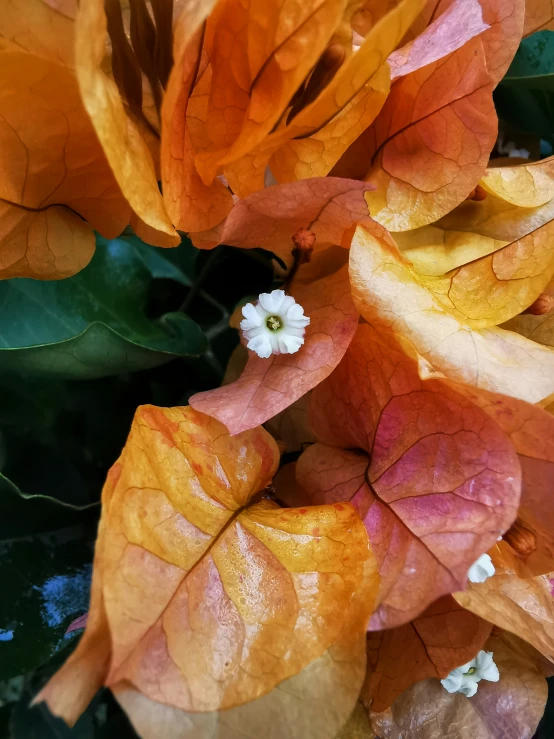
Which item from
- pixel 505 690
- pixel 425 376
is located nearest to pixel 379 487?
pixel 425 376

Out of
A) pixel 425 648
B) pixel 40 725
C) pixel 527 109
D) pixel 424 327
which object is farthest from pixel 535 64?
pixel 40 725

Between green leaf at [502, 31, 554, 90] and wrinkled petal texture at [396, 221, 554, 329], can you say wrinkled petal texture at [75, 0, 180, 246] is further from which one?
green leaf at [502, 31, 554, 90]

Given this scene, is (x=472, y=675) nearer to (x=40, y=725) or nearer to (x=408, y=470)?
(x=408, y=470)

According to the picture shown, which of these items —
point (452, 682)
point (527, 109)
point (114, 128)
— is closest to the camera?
point (114, 128)

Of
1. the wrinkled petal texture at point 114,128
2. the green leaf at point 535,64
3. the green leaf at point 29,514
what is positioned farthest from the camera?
the green leaf at point 535,64

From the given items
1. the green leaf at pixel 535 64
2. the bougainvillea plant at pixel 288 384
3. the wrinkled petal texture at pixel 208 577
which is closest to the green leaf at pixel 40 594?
the bougainvillea plant at pixel 288 384

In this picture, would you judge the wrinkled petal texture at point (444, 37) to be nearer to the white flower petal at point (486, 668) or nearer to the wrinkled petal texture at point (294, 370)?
the wrinkled petal texture at point (294, 370)

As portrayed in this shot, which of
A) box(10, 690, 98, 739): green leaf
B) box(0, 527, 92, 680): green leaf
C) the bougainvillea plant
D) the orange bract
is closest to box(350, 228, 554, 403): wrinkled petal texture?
the bougainvillea plant
